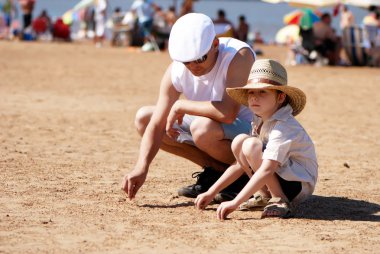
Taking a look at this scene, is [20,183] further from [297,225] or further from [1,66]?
[1,66]

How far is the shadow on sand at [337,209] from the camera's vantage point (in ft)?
18.5

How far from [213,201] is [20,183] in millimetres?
1490

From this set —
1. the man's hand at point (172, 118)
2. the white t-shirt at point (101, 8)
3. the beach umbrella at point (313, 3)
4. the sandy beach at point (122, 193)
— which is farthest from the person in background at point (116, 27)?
the man's hand at point (172, 118)

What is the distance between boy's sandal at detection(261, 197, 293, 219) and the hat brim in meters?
0.58

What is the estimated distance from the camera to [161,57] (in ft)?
75.9

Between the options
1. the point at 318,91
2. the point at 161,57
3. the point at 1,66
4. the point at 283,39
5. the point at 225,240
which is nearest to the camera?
the point at 225,240

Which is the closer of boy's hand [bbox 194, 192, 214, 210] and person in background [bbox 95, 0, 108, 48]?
boy's hand [bbox 194, 192, 214, 210]

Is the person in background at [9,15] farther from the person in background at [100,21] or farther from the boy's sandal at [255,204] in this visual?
the boy's sandal at [255,204]

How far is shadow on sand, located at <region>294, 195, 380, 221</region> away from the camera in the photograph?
564cm

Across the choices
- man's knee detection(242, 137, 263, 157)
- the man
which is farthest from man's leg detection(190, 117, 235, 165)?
man's knee detection(242, 137, 263, 157)

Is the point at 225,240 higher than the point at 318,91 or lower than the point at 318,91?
higher

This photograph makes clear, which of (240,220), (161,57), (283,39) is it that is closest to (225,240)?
(240,220)

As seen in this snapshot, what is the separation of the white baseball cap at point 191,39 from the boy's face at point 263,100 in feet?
1.34

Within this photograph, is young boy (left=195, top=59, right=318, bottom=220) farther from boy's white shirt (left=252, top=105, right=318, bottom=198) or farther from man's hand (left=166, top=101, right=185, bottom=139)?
man's hand (left=166, top=101, right=185, bottom=139)
